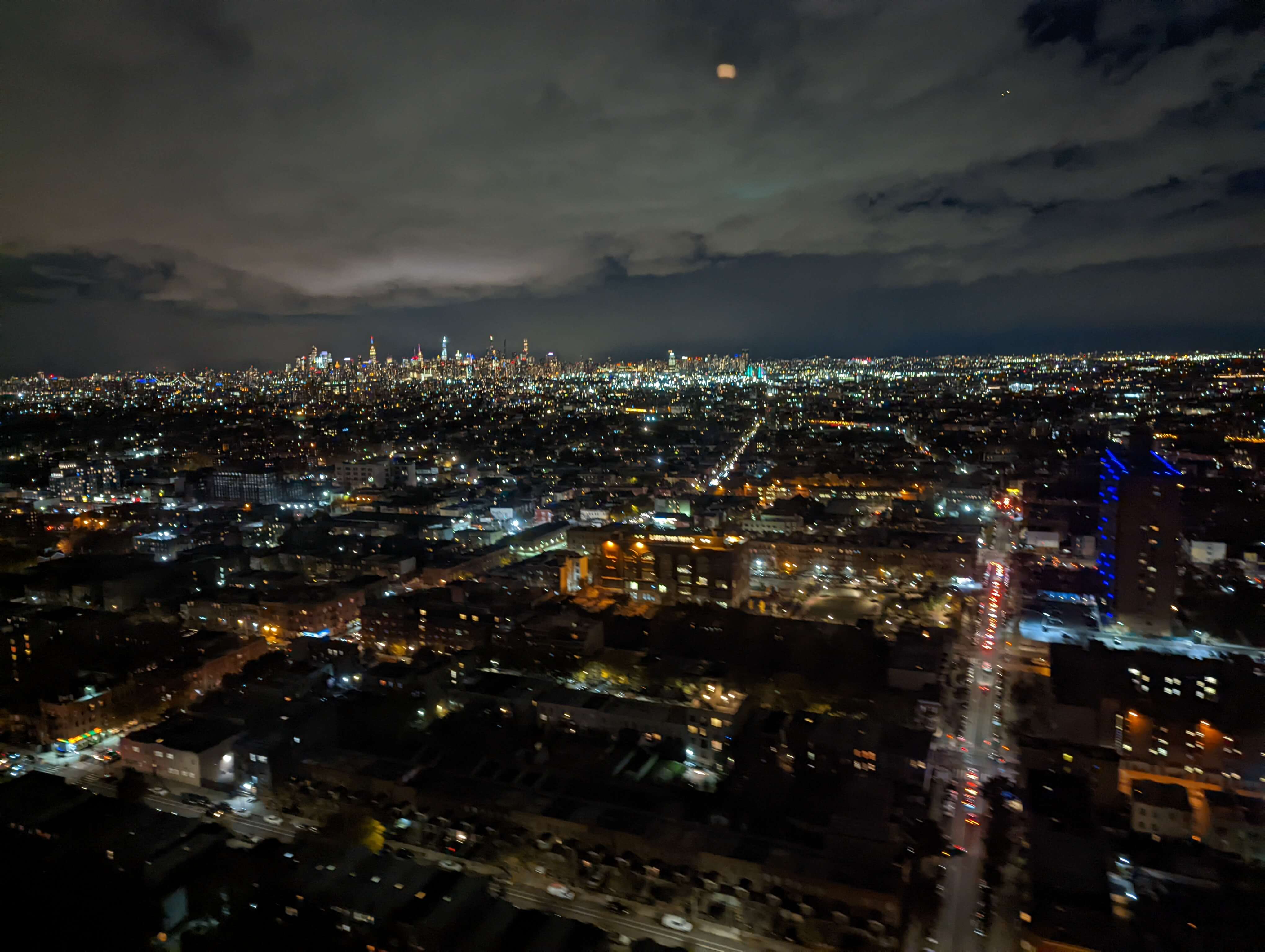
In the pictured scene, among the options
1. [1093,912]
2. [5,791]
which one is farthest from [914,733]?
[5,791]

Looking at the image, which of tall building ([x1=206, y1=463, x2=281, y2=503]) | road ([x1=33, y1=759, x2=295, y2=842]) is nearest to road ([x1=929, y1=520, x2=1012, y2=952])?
road ([x1=33, y1=759, x2=295, y2=842])

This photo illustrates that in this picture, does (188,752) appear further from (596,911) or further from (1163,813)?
(1163,813)

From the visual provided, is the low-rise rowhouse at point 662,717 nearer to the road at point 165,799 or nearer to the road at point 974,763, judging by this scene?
the road at point 974,763

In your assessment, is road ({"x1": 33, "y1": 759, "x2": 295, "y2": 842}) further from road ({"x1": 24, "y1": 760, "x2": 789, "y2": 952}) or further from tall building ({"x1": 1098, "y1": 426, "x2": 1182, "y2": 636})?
tall building ({"x1": 1098, "y1": 426, "x2": 1182, "y2": 636})

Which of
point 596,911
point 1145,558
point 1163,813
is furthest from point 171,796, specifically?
point 1145,558

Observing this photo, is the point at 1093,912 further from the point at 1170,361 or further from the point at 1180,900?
the point at 1170,361
